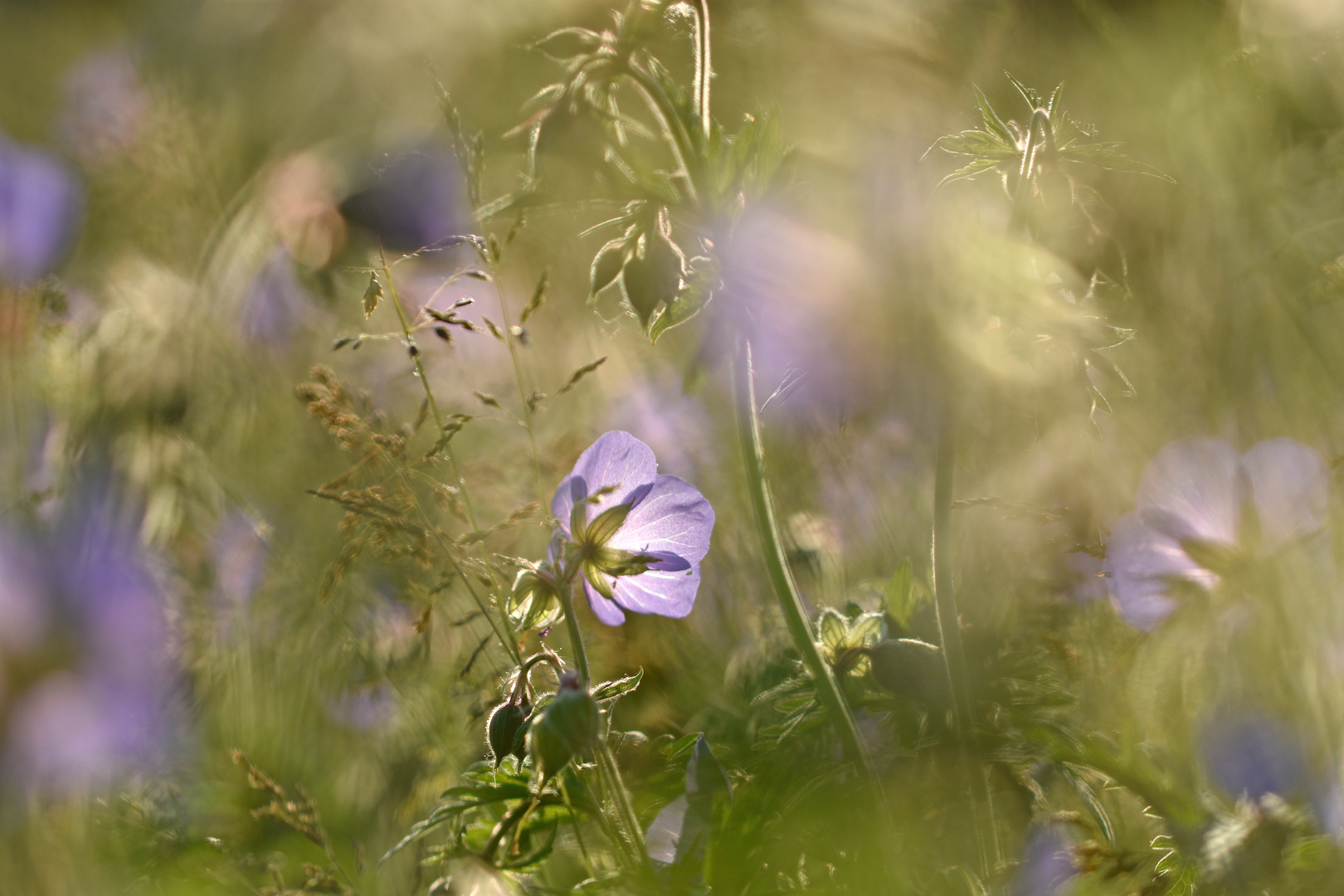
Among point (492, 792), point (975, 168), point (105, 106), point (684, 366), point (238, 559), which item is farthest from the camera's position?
point (105, 106)

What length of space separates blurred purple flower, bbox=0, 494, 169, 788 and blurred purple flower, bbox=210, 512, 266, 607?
90mm

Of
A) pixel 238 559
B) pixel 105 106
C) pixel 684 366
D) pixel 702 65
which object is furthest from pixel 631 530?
pixel 105 106

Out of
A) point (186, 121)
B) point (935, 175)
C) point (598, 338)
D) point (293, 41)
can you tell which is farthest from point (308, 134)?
point (935, 175)

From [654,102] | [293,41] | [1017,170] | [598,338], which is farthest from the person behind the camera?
[293,41]

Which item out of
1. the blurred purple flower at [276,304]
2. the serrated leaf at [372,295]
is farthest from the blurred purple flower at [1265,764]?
the blurred purple flower at [276,304]

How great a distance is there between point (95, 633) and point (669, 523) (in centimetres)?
101

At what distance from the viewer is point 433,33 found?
1653 mm

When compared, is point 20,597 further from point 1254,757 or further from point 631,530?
point 1254,757

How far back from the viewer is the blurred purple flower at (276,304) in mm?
1486

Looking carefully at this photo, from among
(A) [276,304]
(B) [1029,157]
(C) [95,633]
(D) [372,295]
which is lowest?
(C) [95,633]

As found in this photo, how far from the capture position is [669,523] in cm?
54

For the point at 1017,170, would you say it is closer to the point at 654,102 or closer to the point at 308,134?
the point at 654,102

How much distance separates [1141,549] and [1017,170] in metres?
0.28

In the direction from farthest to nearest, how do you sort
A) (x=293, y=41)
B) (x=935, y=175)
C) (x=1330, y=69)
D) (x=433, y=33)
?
(x=293, y=41) < (x=433, y=33) < (x=1330, y=69) < (x=935, y=175)
